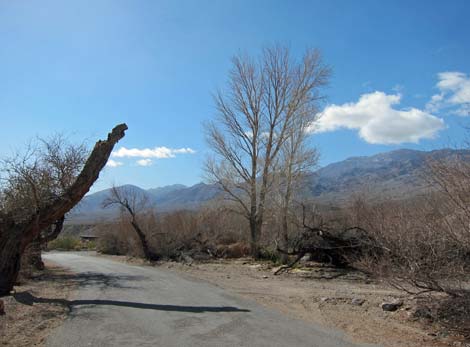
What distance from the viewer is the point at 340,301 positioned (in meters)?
12.4

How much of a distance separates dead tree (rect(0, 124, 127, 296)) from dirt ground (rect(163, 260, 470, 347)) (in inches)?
243

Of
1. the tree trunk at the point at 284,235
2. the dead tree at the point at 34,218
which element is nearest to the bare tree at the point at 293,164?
the tree trunk at the point at 284,235

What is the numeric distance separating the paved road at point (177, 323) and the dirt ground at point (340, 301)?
807mm

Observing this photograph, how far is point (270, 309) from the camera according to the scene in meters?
11.3

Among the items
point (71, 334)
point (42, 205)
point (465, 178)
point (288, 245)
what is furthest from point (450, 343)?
point (288, 245)

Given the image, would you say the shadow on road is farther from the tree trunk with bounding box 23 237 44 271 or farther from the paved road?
the tree trunk with bounding box 23 237 44 271

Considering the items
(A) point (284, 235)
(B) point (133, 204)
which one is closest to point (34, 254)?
(A) point (284, 235)

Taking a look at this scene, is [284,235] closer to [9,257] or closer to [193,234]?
[193,234]

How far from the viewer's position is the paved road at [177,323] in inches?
311

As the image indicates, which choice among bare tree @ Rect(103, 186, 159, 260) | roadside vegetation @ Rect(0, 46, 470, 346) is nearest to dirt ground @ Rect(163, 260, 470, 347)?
roadside vegetation @ Rect(0, 46, 470, 346)

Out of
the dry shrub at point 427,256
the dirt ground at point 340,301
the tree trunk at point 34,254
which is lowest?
the dirt ground at point 340,301

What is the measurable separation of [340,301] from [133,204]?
2575 centimetres

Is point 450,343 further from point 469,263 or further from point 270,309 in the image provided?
point 270,309

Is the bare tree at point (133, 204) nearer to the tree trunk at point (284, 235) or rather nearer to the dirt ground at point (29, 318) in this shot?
the tree trunk at point (284, 235)
